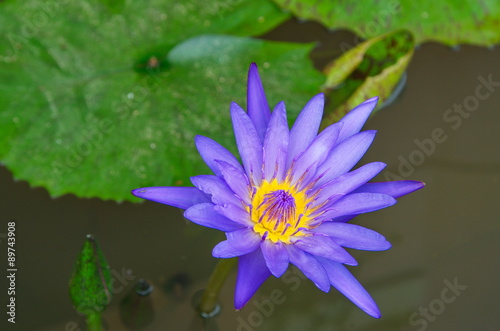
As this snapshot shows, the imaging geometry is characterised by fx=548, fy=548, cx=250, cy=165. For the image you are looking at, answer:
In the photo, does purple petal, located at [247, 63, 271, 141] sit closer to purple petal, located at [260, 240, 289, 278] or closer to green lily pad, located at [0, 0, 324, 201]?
purple petal, located at [260, 240, 289, 278]

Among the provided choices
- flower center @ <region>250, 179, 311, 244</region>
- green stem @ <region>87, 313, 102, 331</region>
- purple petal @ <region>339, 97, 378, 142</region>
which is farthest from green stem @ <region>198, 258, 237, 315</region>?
purple petal @ <region>339, 97, 378, 142</region>

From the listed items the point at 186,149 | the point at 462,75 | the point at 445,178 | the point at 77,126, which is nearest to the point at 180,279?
the point at 186,149

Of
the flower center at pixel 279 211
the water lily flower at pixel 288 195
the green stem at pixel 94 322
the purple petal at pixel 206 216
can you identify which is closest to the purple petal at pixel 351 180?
the water lily flower at pixel 288 195

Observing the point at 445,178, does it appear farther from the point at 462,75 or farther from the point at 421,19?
the point at 421,19

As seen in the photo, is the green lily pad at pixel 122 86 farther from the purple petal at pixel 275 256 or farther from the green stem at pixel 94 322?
the purple petal at pixel 275 256

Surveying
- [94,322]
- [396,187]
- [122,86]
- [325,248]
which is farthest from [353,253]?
[122,86]

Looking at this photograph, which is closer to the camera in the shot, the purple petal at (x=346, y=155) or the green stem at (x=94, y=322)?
the purple petal at (x=346, y=155)
